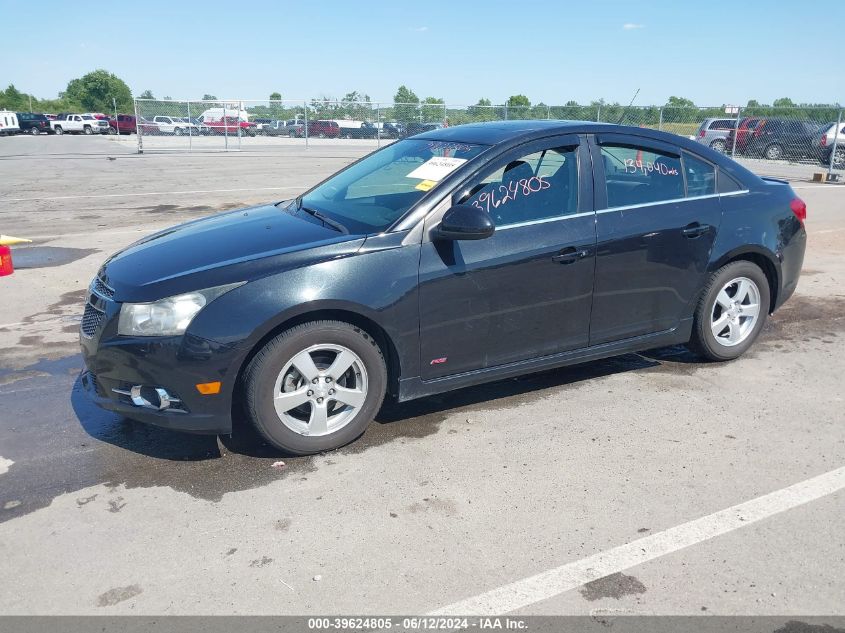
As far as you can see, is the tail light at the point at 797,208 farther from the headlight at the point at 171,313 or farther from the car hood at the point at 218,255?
the headlight at the point at 171,313

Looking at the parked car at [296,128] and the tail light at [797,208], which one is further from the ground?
the parked car at [296,128]

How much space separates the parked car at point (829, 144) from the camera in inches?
905

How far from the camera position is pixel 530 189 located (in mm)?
4395

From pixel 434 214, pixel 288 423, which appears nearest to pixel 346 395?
pixel 288 423

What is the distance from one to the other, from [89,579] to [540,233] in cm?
289

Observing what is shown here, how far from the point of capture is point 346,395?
393 cm

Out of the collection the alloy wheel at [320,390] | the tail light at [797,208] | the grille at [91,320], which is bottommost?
the alloy wheel at [320,390]

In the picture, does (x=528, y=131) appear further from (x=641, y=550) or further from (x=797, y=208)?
(x=641, y=550)

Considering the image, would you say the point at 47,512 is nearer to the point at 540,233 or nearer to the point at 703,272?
the point at 540,233

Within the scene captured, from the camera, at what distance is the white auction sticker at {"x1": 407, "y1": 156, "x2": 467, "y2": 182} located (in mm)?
4285

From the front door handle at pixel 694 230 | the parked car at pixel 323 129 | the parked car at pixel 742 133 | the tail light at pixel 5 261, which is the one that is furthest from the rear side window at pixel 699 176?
the parked car at pixel 323 129

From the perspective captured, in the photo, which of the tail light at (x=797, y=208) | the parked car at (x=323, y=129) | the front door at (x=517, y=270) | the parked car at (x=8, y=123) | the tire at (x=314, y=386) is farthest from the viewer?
the parked car at (x=8, y=123)

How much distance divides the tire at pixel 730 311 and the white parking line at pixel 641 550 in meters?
1.54

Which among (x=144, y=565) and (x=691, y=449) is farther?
(x=691, y=449)
